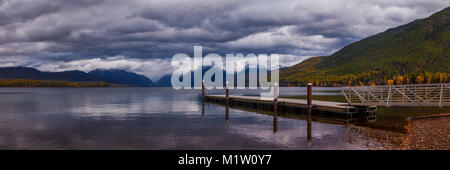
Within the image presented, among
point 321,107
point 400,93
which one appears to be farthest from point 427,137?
point 321,107

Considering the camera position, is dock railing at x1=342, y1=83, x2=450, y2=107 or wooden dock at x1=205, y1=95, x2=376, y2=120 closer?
dock railing at x1=342, y1=83, x2=450, y2=107

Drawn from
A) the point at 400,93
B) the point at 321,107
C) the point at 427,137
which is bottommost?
the point at 427,137

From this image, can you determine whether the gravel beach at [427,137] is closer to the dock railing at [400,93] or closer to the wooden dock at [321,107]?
the dock railing at [400,93]

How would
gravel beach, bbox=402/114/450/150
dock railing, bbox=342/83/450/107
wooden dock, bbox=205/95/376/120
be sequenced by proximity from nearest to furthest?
gravel beach, bbox=402/114/450/150
dock railing, bbox=342/83/450/107
wooden dock, bbox=205/95/376/120

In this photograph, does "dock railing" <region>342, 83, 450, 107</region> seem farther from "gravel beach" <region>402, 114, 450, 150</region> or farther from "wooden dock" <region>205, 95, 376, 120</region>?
"gravel beach" <region>402, 114, 450, 150</region>

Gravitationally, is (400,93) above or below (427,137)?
above

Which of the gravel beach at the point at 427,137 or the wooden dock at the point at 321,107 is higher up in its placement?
the wooden dock at the point at 321,107

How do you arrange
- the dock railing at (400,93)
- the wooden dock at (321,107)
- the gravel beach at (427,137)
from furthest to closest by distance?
1. the wooden dock at (321,107)
2. the dock railing at (400,93)
3. the gravel beach at (427,137)

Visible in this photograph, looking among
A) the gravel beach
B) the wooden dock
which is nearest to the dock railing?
the wooden dock

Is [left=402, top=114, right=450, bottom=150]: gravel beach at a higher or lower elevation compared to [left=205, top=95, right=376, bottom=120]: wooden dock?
lower

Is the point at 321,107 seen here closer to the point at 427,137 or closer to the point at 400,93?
the point at 400,93

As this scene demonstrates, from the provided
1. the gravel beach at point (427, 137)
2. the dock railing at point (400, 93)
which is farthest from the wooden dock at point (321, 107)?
the gravel beach at point (427, 137)

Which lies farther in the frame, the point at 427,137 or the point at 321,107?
the point at 321,107
